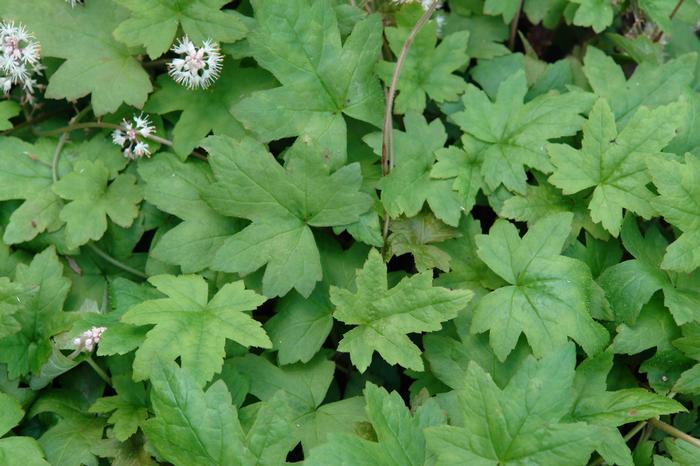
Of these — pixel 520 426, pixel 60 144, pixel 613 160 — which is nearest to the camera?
→ pixel 520 426

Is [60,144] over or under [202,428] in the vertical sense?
over

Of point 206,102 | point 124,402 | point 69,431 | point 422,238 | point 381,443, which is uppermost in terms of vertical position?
point 206,102

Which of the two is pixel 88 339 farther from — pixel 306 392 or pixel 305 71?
pixel 305 71

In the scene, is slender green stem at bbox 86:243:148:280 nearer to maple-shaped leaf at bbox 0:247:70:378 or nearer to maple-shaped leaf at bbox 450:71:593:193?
maple-shaped leaf at bbox 0:247:70:378

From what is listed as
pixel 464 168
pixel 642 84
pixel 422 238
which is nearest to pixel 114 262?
pixel 422 238

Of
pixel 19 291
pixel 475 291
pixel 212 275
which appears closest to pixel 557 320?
pixel 475 291

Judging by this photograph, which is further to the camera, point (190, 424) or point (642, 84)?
point (642, 84)

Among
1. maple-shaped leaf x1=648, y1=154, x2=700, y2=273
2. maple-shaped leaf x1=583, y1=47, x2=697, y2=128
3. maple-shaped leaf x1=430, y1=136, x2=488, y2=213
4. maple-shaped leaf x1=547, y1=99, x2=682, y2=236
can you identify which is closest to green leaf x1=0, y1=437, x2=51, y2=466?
maple-shaped leaf x1=430, y1=136, x2=488, y2=213

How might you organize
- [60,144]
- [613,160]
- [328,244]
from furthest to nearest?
[60,144] → [328,244] → [613,160]
